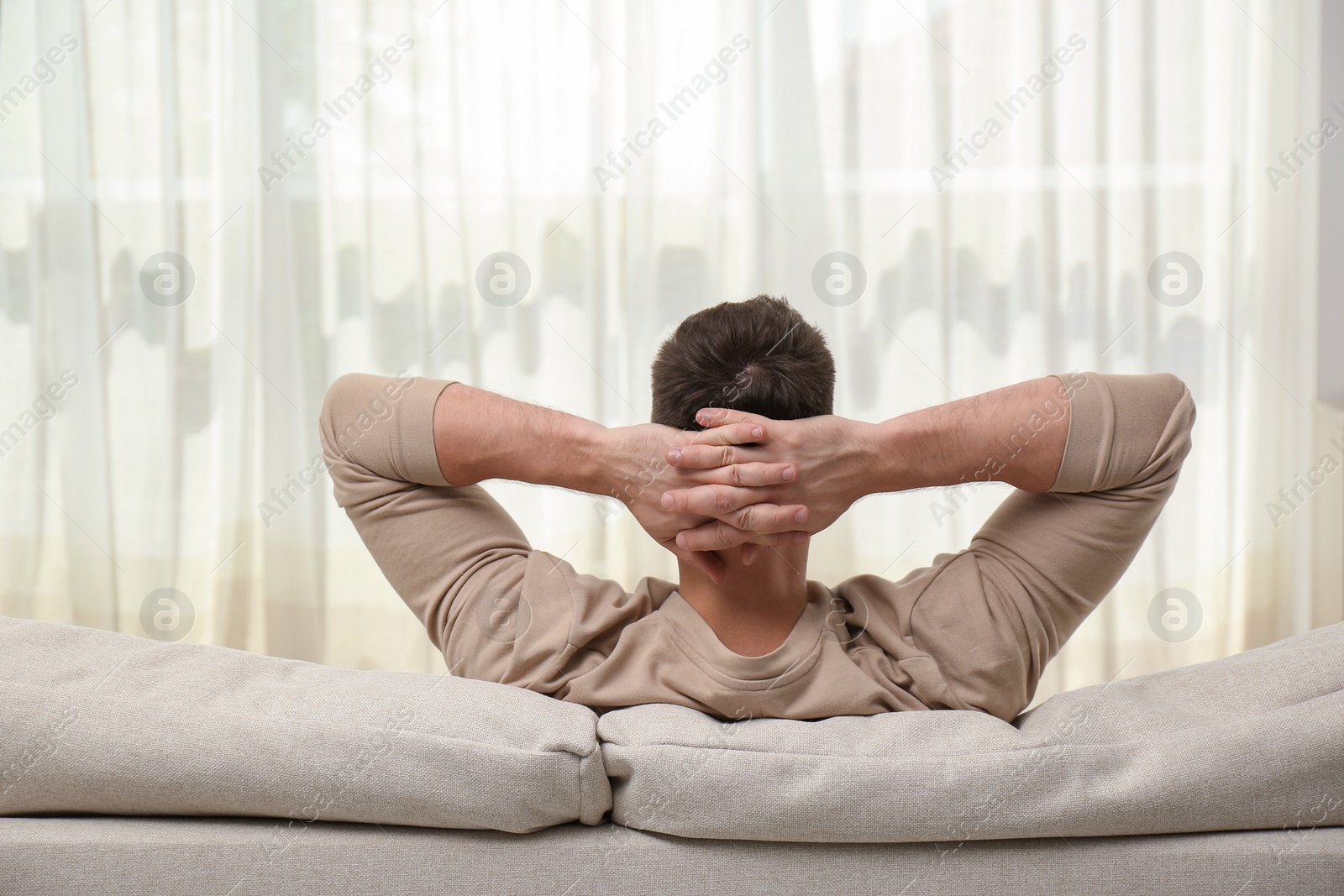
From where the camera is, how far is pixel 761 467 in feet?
3.12

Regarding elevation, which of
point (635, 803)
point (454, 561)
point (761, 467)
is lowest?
point (635, 803)

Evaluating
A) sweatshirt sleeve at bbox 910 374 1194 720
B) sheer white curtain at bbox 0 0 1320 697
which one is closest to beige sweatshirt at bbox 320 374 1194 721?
sweatshirt sleeve at bbox 910 374 1194 720

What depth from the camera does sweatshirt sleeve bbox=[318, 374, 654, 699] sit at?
0.94m

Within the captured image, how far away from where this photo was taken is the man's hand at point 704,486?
0.95 m

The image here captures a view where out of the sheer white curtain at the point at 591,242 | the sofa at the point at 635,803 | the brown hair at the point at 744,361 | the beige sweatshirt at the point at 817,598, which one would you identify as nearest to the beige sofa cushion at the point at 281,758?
the sofa at the point at 635,803

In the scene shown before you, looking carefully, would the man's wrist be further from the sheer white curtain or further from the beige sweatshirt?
the sheer white curtain

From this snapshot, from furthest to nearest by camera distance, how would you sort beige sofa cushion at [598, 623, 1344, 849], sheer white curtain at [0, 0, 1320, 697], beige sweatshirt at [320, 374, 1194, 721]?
sheer white curtain at [0, 0, 1320, 697]
beige sweatshirt at [320, 374, 1194, 721]
beige sofa cushion at [598, 623, 1344, 849]

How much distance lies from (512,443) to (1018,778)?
1.90 ft

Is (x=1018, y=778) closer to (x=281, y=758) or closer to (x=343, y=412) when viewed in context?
(x=281, y=758)

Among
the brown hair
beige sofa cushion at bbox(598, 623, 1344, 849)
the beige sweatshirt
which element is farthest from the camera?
the brown hair

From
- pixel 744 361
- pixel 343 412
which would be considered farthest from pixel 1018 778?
pixel 343 412

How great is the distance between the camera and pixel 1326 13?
7.28ft

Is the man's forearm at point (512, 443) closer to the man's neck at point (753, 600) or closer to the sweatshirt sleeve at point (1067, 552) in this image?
the man's neck at point (753, 600)

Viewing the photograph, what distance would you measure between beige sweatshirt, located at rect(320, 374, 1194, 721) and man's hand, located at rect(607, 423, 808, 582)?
8cm
